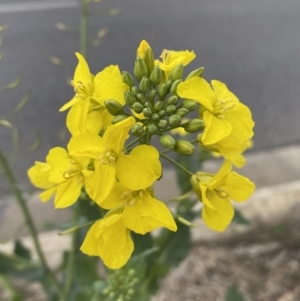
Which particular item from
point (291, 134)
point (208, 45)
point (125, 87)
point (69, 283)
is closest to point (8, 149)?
point (69, 283)

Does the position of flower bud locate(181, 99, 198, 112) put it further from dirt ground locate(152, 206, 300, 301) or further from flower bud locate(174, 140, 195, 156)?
dirt ground locate(152, 206, 300, 301)

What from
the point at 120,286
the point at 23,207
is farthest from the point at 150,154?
Result: the point at 23,207

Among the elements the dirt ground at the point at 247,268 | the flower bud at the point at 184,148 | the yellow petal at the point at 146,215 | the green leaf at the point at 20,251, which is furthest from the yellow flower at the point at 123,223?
the dirt ground at the point at 247,268

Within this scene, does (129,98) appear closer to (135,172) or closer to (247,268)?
(135,172)

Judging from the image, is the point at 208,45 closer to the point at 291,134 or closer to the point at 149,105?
the point at 291,134

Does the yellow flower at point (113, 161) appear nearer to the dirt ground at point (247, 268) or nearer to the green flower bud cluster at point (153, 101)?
the green flower bud cluster at point (153, 101)

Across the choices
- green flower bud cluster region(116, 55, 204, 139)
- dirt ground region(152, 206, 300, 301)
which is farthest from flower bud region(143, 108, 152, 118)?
dirt ground region(152, 206, 300, 301)
